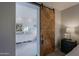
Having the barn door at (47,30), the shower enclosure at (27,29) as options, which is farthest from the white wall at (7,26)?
the barn door at (47,30)

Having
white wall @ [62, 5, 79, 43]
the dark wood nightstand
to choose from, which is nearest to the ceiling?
white wall @ [62, 5, 79, 43]

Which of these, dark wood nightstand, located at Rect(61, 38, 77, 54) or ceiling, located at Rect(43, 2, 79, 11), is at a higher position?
ceiling, located at Rect(43, 2, 79, 11)

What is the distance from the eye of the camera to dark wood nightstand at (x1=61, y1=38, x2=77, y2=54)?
1004mm

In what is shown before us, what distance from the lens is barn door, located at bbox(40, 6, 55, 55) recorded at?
1000mm

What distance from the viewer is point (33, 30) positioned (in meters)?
0.99

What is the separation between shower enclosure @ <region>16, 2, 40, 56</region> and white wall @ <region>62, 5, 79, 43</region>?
10.9 inches

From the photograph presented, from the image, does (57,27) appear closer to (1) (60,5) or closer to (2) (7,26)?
(1) (60,5)

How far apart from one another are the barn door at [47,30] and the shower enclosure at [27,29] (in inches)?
2.0

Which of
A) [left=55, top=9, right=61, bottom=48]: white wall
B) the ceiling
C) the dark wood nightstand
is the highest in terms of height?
the ceiling

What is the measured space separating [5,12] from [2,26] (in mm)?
138

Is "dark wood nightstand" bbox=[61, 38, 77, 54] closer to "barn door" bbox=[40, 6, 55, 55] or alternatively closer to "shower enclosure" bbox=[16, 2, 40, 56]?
"barn door" bbox=[40, 6, 55, 55]

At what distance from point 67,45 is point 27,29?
0.46 m

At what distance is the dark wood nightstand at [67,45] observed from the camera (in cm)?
100

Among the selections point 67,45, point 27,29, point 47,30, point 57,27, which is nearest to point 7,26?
point 27,29
